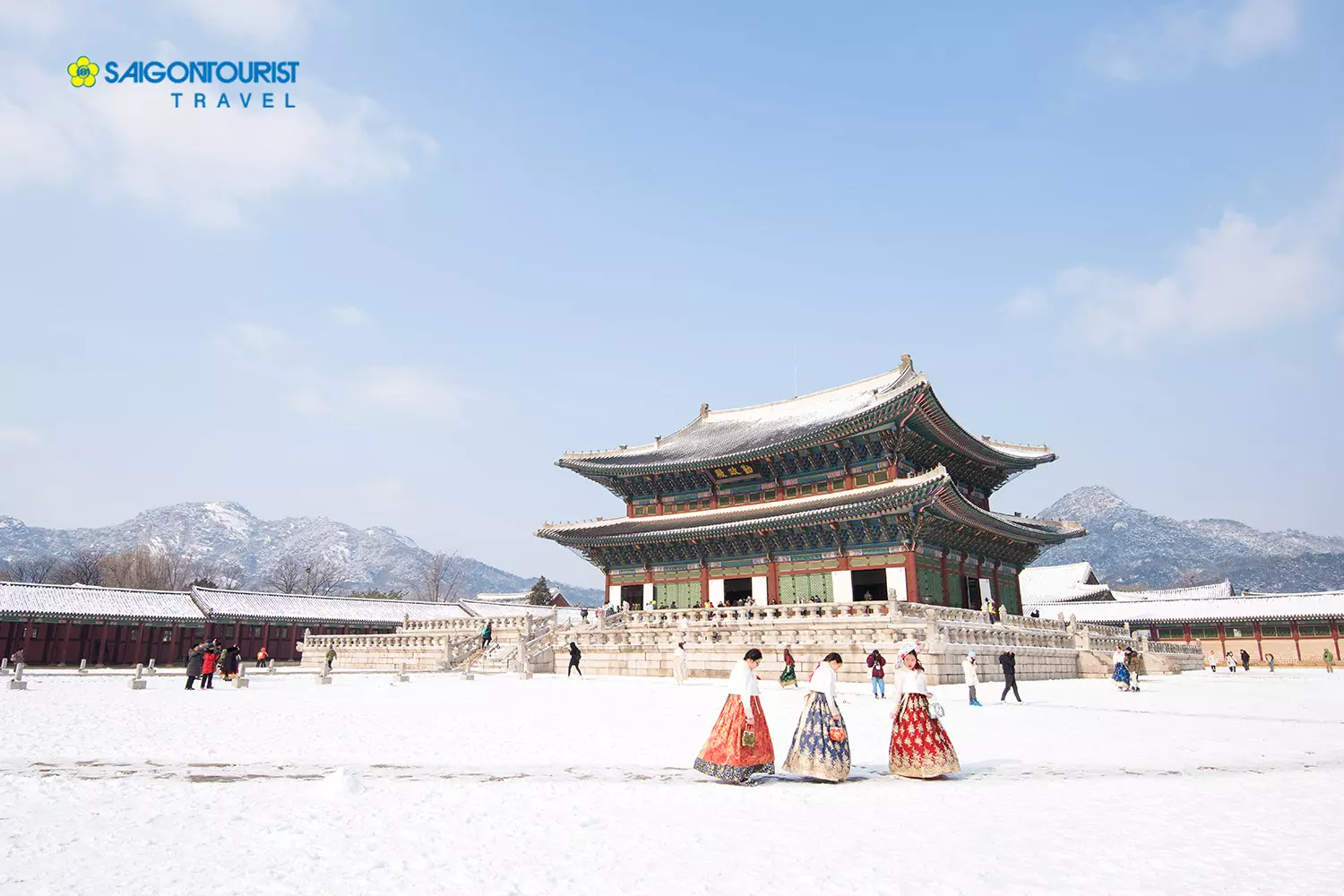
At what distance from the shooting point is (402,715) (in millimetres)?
17609

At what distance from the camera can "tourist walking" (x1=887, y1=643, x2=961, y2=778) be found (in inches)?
425

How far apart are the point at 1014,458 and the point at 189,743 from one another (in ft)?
136

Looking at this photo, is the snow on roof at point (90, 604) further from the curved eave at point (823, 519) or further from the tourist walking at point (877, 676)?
the tourist walking at point (877, 676)

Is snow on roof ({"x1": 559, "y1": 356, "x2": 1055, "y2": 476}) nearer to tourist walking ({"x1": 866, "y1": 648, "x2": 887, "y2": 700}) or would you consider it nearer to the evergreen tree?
tourist walking ({"x1": 866, "y1": 648, "x2": 887, "y2": 700})

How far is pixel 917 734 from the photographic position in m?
10.9

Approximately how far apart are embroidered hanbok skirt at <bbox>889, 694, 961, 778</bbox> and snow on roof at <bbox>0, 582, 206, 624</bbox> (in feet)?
149

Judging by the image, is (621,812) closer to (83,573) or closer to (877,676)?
(877,676)

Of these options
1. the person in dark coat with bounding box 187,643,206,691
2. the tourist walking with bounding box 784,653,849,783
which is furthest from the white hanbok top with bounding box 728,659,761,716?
the person in dark coat with bounding box 187,643,206,691

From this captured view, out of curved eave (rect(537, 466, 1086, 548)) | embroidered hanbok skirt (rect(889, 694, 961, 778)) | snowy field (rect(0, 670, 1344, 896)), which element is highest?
curved eave (rect(537, 466, 1086, 548))

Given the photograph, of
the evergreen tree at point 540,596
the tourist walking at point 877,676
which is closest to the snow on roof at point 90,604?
the tourist walking at point 877,676

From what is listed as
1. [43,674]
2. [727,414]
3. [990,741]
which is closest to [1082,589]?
[727,414]

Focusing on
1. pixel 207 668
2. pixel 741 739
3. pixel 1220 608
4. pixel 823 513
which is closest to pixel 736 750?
pixel 741 739

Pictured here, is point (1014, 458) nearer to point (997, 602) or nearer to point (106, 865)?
point (997, 602)

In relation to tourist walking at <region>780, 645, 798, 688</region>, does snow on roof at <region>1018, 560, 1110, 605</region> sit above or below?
above
